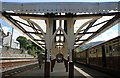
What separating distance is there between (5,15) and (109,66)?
26.2 feet

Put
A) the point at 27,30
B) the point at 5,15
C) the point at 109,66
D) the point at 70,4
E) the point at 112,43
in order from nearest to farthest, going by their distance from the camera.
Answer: the point at 70,4 → the point at 5,15 → the point at 112,43 → the point at 109,66 → the point at 27,30

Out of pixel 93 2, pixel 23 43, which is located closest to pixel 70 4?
pixel 93 2

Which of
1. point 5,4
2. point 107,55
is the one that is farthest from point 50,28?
point 107,55

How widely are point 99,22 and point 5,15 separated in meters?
6.18

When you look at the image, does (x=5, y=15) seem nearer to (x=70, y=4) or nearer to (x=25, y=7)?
(x=25, y=7)

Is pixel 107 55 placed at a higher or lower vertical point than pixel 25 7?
lower

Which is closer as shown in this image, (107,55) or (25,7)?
(25,7)

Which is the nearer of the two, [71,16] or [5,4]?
[5,4]

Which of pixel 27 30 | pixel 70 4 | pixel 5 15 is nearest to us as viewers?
pixel 70 4

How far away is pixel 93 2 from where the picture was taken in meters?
10.7

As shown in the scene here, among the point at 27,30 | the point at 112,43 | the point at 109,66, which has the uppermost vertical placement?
the point at 27,30

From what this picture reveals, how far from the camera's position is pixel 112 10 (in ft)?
34.8

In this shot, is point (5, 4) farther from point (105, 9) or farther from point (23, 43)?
point (23, 43)

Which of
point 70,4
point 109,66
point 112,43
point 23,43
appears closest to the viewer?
point 70,4
